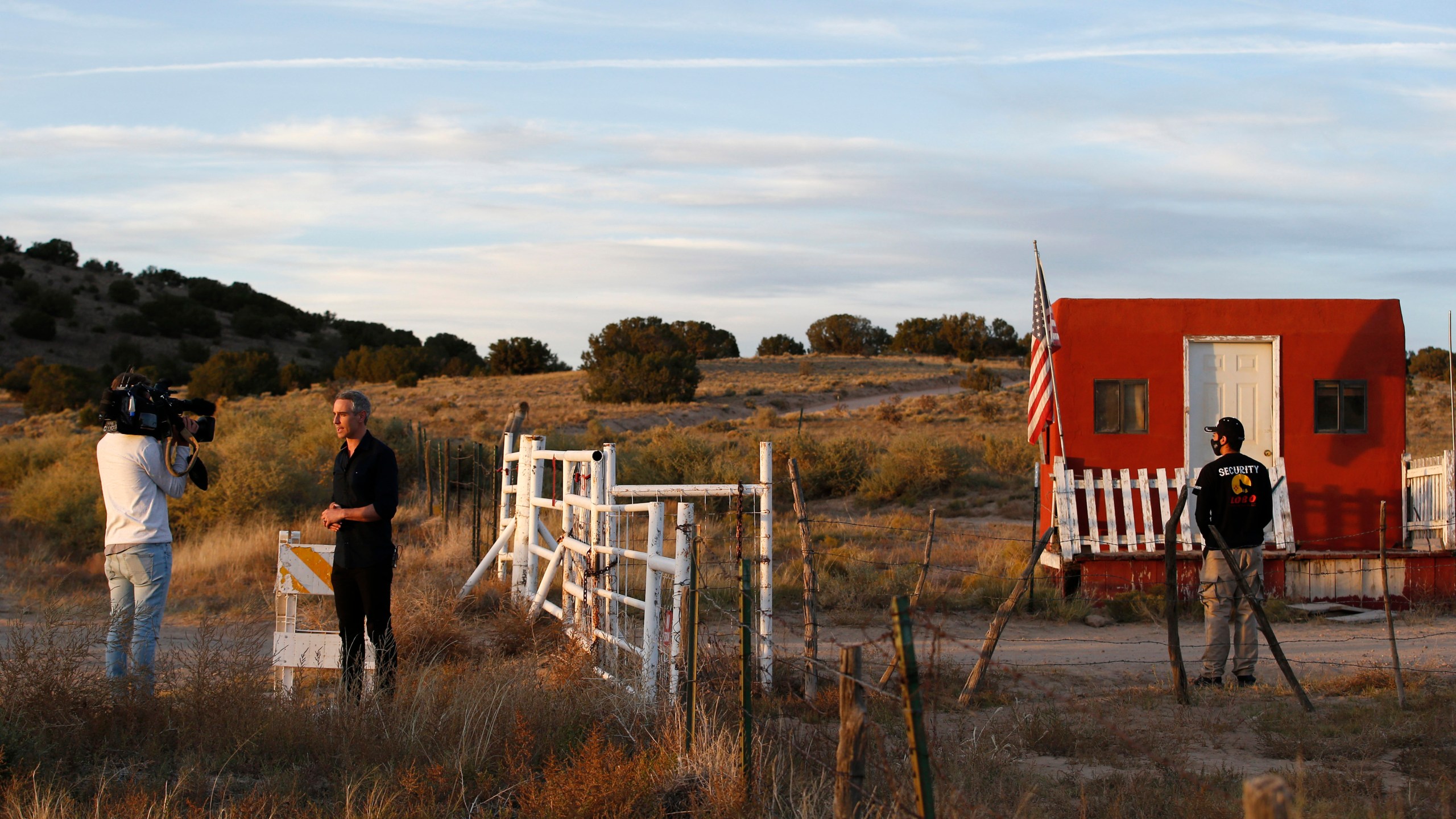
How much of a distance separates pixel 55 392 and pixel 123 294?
26843mm

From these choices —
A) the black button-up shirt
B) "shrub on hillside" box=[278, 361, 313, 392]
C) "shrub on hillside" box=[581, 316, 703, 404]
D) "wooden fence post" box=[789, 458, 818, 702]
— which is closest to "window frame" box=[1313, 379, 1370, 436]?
"wooden fence post" box=[789, 458, 818, 702]

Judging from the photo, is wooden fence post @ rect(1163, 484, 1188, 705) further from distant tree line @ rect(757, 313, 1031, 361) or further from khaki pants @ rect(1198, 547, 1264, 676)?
distant tree line @ rect(757, 313, 1031, 361)

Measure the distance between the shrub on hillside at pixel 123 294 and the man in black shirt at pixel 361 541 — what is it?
62235 mm

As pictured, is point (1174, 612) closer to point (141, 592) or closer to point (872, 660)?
point (872, 660)

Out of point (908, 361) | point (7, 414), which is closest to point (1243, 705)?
point (7, 414)

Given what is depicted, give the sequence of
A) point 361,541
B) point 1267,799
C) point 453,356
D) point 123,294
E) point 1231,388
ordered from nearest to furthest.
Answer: point 1267,799 → point 361,541 → point 1231,388 → point 123,294 → point 453,356

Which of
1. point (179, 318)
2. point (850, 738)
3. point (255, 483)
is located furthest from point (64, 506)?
point (179, 318)

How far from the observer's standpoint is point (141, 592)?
19.6 feet

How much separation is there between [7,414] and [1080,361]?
37.8 m

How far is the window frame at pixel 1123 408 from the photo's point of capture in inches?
477

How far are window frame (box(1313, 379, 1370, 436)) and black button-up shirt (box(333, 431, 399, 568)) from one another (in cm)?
1023

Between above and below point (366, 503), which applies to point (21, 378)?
above

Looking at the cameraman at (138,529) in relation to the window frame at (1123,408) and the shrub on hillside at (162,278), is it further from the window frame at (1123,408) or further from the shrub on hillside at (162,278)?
the shrub on hillside at (162,278)

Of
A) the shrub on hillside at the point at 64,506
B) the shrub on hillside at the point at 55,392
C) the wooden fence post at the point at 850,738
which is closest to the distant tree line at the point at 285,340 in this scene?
the shrub on hillside at the point at 55,392
